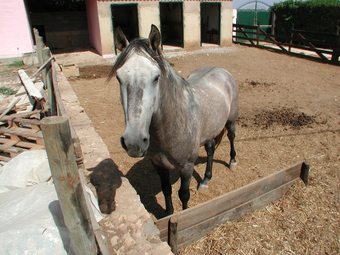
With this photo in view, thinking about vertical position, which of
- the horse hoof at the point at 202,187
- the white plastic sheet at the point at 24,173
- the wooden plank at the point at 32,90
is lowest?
the horse hoof at the point at 202,187

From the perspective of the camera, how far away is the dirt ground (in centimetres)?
289

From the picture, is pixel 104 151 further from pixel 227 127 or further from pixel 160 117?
pixel 227 127

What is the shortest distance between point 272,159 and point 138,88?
340cm

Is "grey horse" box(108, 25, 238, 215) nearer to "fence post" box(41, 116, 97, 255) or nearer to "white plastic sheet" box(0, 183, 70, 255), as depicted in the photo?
"fence post" box(41, 116, 97, 255)

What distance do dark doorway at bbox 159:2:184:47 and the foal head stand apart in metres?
16.7

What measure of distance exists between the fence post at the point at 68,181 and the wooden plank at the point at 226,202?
1.02m

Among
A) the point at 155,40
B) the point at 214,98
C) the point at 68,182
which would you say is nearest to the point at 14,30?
the point at 214,98

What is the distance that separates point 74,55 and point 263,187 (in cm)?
1491

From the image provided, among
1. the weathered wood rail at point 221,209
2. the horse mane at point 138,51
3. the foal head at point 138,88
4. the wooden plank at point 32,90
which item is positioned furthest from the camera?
the wooden plank at point 32,90

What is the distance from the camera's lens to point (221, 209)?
2861 mm

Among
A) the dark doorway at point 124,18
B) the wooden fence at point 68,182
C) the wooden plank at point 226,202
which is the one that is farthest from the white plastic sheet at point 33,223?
the dark doorway at point 124,18

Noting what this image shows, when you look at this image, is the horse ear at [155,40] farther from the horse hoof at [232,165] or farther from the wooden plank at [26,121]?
the wooden plank at [26,121]

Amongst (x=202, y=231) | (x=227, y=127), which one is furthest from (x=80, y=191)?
(x=227, y=127)

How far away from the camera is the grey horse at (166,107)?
187 cm
